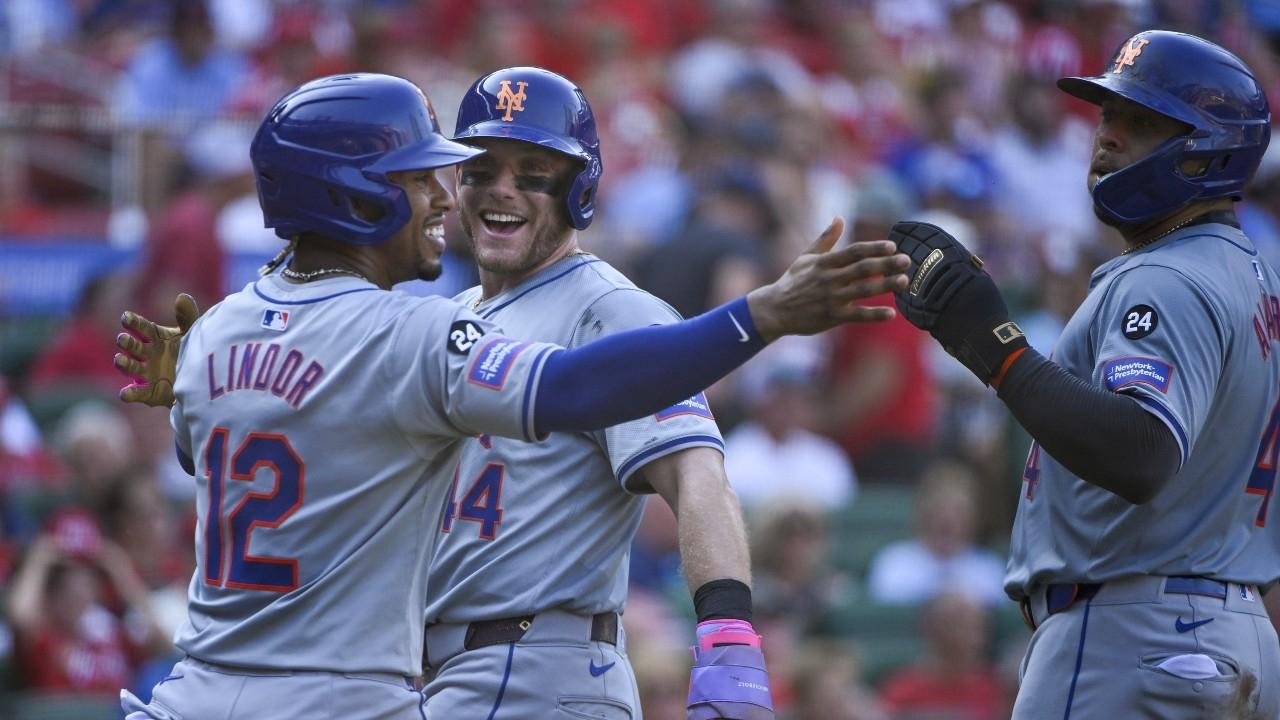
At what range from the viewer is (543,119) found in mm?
4633

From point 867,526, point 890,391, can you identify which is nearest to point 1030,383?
point 867,526

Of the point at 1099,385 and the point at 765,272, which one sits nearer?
the point at 1099,385

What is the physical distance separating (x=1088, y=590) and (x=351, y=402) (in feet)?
6.09

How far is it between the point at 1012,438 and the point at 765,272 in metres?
1.73

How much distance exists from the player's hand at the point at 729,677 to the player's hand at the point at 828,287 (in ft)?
2.78

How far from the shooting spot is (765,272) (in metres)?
9.91

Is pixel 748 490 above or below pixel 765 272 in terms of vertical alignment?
below

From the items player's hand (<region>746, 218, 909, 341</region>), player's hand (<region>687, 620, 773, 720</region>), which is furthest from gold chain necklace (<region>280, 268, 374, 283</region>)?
player's hand (<region>687, 620, 773, 720</region>)

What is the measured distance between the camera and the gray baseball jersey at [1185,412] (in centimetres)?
412

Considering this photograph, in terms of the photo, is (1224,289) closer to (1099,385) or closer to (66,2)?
(1099,385)

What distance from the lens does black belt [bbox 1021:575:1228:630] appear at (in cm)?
420

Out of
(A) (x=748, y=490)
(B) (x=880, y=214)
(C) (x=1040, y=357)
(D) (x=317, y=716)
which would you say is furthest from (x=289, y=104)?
(B) (x=880, y=214)

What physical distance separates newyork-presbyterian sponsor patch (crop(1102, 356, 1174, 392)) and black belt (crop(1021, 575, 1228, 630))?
0.50 meters

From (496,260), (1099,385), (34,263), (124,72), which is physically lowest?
(1099,385)
